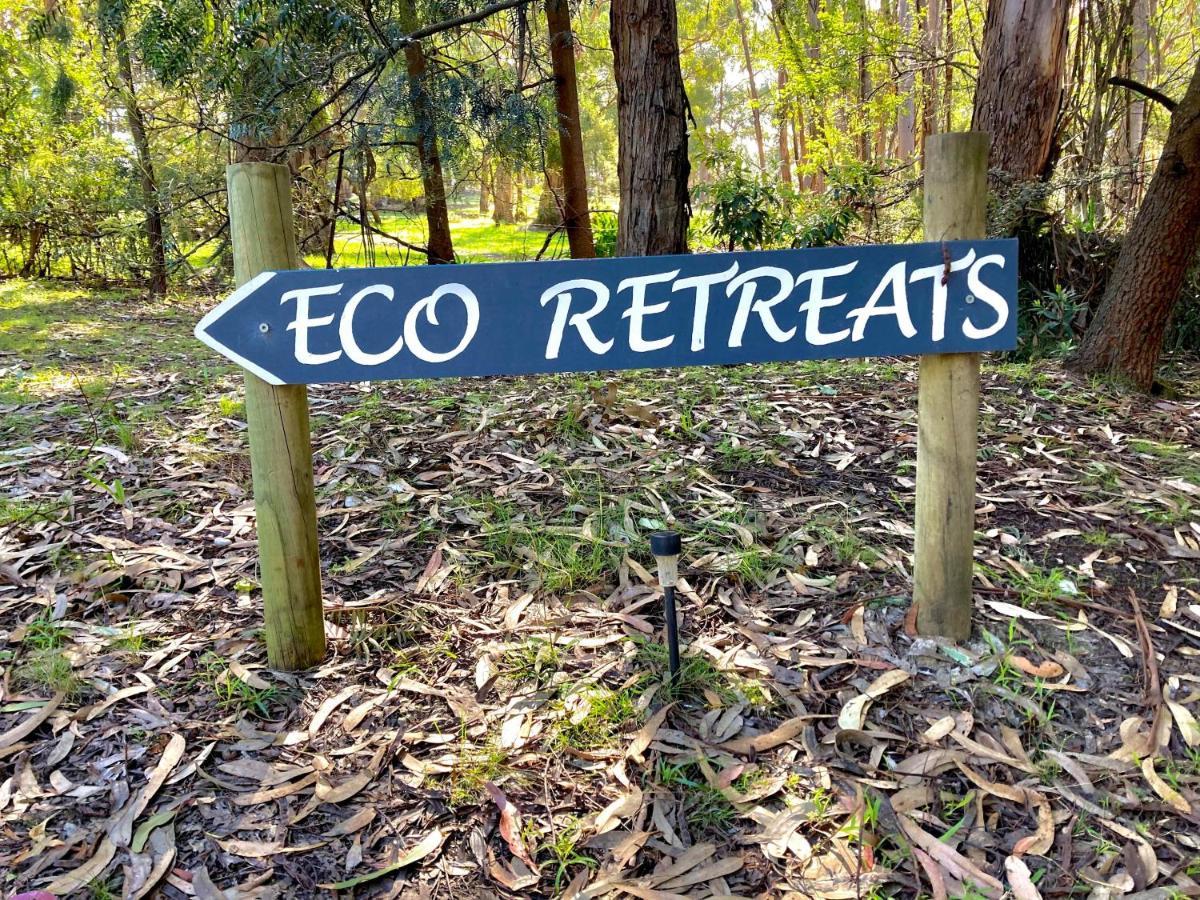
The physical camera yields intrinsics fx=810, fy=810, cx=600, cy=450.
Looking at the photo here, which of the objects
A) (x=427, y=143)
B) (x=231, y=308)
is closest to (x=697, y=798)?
(x=231, y=308)

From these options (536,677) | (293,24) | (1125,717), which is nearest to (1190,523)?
(1125,717)

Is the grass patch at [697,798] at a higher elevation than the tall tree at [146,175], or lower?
lower

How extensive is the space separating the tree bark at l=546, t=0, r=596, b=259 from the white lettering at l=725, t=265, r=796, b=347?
4.78m

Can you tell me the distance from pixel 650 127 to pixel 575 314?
3.59m

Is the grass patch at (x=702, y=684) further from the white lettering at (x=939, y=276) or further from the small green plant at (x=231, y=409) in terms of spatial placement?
the small green plant at (x=231, y=409)

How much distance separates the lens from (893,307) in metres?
2.00

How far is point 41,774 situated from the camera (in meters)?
1.89

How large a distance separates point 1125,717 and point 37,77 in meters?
10.9

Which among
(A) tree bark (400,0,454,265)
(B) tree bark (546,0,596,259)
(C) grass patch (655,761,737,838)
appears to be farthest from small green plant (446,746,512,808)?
(B) tree bark (546,0,596,259)

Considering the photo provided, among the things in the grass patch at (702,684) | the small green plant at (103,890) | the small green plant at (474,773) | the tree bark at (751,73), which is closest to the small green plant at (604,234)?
the grass patch at (702,684)

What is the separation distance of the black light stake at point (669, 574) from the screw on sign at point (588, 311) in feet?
1.40

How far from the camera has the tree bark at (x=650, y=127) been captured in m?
4.97

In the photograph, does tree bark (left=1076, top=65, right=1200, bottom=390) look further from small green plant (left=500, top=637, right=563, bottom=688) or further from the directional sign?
small green plant (left=500, top=637, right=563, bottom=688)

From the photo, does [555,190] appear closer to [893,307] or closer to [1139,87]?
[1139,87]
